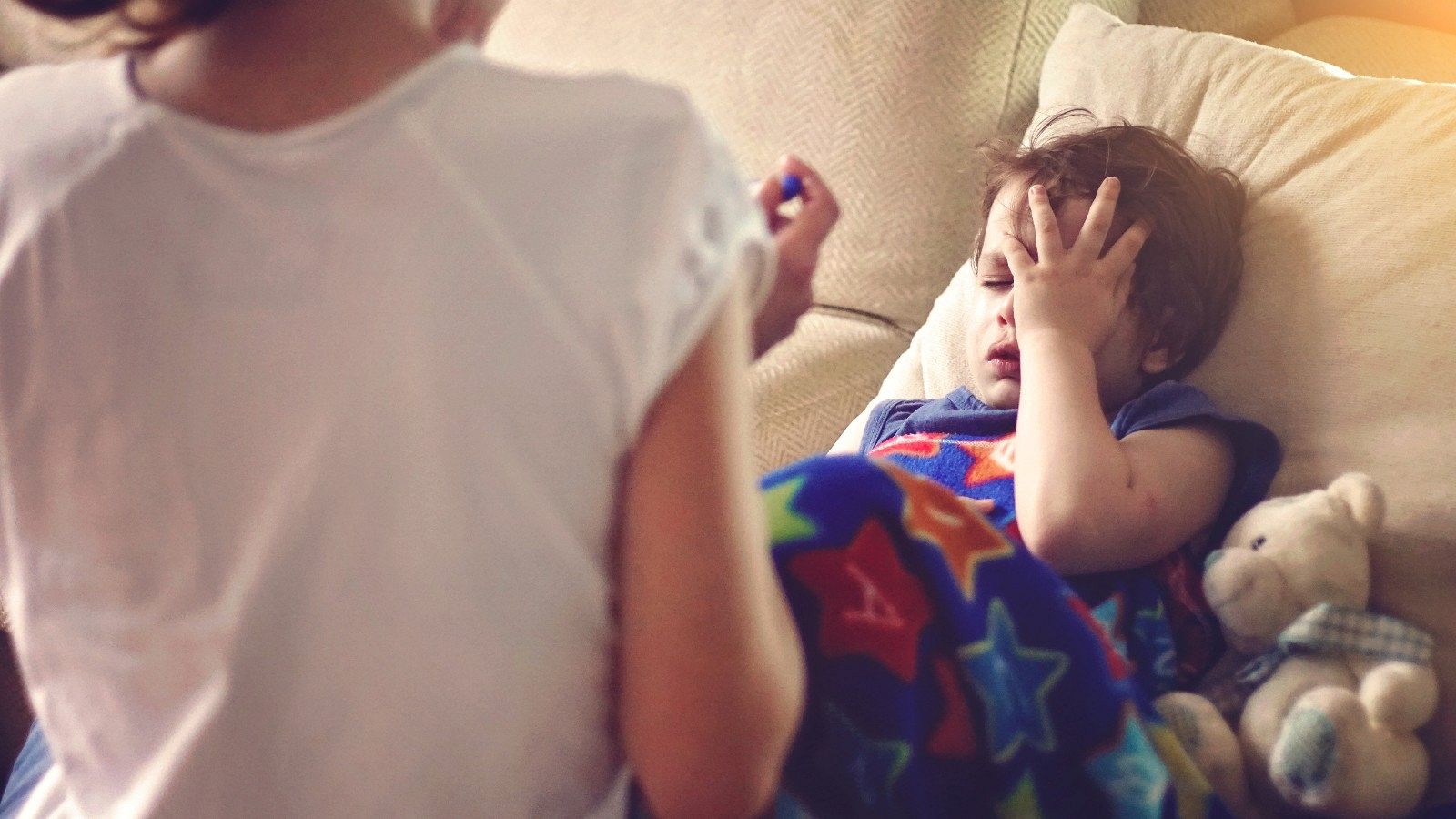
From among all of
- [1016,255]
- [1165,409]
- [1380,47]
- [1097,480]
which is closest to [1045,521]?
[1097,480]

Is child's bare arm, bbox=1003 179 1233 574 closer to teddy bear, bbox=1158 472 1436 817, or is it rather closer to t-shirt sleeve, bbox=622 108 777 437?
teddy bear, bbox=1158 472 1436 817

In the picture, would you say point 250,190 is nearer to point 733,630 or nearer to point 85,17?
point 85,17

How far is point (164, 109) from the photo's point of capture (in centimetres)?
43

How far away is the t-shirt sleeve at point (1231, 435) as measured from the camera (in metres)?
0.88

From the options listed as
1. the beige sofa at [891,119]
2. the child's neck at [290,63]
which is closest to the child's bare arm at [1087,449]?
the beige sofa at [891,119]

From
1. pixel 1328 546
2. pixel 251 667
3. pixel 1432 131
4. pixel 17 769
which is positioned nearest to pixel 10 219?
pixel 251 667

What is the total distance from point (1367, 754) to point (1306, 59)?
2.14 ft

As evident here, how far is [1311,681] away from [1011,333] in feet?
1.24

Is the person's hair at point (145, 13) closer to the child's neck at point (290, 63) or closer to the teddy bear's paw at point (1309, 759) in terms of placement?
the child's neck at point (290, 63)

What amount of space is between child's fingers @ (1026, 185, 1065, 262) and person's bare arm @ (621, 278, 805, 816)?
22.9 inches

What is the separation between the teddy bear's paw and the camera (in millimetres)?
710

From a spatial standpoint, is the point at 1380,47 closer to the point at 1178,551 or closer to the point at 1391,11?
the point at 1391,11

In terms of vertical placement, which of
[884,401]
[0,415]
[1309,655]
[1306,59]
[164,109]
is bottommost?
[884,401]

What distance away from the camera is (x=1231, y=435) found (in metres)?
0.90
